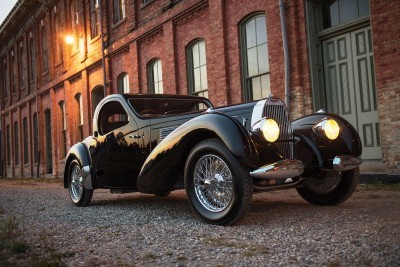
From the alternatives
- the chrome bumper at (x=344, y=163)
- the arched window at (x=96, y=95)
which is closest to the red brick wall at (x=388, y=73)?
the chrome bumper at (x=344, y=163)

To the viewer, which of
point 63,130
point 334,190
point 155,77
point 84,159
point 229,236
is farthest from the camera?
point 63,130

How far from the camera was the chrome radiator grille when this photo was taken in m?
4.72

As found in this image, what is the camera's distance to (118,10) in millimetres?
17172

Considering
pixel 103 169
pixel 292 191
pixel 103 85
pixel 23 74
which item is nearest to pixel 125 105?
pixel 103 169

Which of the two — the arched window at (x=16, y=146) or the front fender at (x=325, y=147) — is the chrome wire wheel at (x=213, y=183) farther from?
the arched window at (x=16, y=146)

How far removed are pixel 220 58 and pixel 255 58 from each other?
3.62ft

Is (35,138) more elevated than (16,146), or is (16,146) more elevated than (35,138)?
(35,138)

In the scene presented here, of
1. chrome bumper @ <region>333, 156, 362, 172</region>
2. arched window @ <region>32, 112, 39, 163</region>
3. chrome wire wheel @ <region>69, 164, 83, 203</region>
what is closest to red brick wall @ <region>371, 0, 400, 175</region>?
chrome bumper @ <region>333, 156, 362, 172</region>

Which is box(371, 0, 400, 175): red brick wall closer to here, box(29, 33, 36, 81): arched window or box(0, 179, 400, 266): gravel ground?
box(0, 179, 400, 266): gravel ground

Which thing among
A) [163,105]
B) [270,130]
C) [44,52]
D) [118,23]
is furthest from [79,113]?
[270,130]

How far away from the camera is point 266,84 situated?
35.2ft

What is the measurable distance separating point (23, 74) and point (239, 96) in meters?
21.0

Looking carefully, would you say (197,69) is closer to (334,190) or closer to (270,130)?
(334,190)

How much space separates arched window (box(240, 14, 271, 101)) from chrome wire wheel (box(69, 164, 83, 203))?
200 inches
